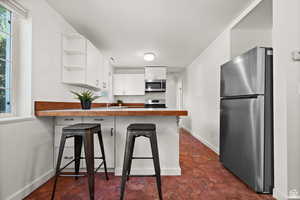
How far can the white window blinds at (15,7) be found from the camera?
162 centimetres

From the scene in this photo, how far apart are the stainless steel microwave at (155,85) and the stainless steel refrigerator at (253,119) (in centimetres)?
340

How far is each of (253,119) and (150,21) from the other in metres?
2.12

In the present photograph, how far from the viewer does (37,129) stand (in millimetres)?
1953

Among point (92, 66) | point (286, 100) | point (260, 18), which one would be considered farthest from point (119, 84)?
point (286, 100)

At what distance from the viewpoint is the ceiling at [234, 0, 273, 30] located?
2150mm

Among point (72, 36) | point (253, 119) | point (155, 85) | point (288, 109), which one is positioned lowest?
A: point (253, 119)

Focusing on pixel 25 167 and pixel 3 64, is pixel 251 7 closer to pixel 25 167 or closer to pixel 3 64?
pixel 3 64

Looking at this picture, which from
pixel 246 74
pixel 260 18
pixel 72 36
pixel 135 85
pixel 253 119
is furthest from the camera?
pixel 135 85

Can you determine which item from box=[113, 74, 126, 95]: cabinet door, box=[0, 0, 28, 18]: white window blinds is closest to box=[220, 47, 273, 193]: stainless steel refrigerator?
box=[0, 0, 28, 18]: white window blinds

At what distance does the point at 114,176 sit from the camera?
Result: 220 cm

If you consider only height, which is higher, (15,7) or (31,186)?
(15,7)

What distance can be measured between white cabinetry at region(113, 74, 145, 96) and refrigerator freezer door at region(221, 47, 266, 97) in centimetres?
360

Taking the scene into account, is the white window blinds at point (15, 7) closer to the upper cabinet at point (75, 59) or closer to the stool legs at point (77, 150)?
the upper cabinet at point (75, 59)

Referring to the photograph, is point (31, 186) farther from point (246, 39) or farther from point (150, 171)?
point (246, 39)
